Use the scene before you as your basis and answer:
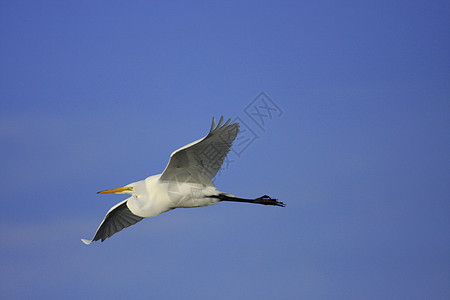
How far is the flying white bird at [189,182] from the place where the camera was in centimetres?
884

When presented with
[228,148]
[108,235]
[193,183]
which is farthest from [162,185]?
[108,235]

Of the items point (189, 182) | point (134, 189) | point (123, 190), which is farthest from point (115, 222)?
point (189, 182)

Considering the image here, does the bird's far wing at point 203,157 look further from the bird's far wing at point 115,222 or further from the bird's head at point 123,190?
the bird's far wing at point 115,222

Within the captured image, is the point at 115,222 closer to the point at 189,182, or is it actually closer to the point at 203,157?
the point at 189,182

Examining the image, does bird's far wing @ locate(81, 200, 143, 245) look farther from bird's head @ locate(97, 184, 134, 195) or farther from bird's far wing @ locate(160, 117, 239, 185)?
bird's far wing @ locate(160, 117, 239, 185)

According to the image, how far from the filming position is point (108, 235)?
11.6 meters

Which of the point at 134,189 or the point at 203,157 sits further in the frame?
the point at 134,189

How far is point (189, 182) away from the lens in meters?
9.75

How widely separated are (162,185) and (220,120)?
6.83 feet

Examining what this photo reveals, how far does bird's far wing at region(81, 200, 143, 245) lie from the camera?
11453 mm

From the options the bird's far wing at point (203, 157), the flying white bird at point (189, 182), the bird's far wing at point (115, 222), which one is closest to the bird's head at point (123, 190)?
the flying white bird at point (189, 182)

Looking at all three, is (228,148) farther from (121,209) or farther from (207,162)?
(121,209)

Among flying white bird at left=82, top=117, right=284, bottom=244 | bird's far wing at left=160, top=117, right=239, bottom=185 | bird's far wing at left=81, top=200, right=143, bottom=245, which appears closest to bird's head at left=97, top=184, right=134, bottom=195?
flying white bird at left=82, top=117, right=284, bottom=244

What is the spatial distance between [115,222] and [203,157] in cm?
335
